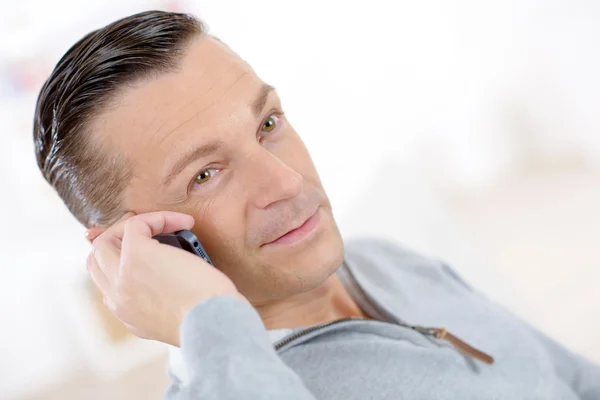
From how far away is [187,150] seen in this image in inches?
37.8

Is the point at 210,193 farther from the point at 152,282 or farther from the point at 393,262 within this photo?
the point at 393,262

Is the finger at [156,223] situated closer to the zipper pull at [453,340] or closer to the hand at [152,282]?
the hand at [152,282]

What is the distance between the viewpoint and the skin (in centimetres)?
97

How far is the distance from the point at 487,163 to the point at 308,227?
160 cm

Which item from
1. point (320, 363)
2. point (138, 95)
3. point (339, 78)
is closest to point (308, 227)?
point (320, 363)

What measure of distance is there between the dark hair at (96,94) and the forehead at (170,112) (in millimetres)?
18

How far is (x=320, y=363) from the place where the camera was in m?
1.05

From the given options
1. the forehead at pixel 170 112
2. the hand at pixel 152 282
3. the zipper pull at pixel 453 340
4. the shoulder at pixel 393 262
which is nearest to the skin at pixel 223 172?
the forehead at pixel 170 112

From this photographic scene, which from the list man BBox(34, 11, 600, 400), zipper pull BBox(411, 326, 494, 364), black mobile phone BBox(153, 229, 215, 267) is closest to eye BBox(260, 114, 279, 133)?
man BBox(34, 11, 600, 400)

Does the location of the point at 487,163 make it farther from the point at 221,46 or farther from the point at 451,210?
the point at 221,46

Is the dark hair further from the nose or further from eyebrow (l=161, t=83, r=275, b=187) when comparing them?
the nose

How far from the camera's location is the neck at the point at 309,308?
3.76 feet

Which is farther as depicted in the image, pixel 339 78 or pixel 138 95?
pixel 339 78

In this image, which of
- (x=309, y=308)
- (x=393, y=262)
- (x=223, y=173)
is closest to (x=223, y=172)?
(x=223, y=173)
